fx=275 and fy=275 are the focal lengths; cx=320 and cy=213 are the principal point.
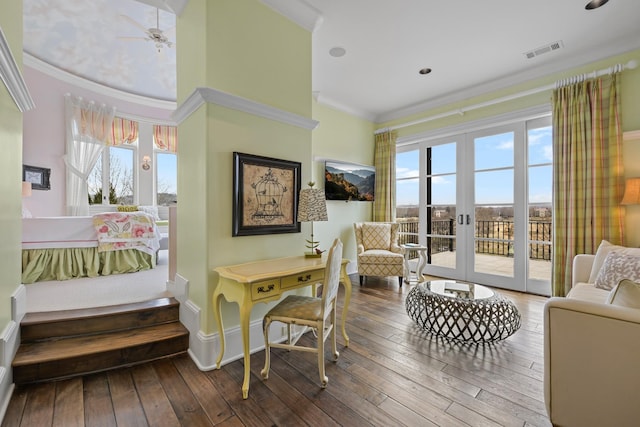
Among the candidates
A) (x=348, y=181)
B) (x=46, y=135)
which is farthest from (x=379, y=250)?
(x=46, y=135)

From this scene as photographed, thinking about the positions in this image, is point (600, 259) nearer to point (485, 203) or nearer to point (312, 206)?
point (485, 203)

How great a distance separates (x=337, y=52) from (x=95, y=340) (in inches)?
145

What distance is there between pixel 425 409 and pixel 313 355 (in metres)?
0.91

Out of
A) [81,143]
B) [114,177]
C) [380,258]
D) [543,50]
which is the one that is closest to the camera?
[543,50]

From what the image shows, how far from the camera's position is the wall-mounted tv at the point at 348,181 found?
14.9ft

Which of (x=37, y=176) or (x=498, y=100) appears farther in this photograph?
(x=37, y=176)

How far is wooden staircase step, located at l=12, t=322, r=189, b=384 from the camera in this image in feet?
5.94

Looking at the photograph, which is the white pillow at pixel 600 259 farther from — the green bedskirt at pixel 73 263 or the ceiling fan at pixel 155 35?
the ceiling fan at pixel 155 35

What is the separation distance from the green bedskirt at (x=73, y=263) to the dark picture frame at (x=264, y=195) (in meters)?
2.35

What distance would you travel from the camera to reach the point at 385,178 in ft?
16.8

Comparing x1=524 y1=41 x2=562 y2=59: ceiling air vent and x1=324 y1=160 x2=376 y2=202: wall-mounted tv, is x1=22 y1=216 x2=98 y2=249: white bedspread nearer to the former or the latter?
x1=324 y1=160 x2=376 y2=202: wall-mounted tv

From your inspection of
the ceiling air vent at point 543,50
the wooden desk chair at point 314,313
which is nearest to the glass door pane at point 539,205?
the ceiling air vent at point 543,50

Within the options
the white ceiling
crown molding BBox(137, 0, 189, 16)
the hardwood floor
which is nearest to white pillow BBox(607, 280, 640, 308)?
the hardwood floor

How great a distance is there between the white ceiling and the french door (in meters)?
0.80
